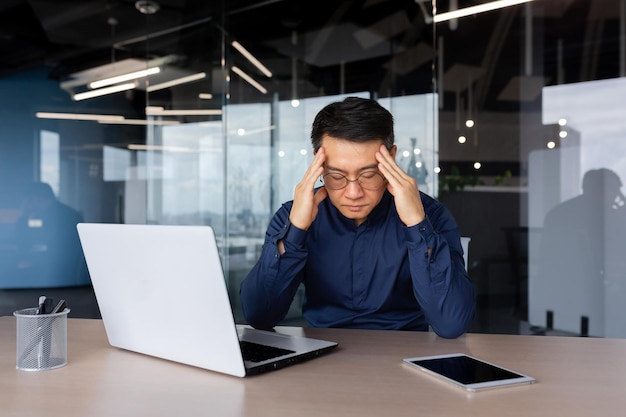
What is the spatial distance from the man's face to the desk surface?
1.59 feet

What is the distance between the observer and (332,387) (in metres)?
1.10

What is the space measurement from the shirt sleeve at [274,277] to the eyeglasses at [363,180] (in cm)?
19

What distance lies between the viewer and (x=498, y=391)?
1079 millimetres

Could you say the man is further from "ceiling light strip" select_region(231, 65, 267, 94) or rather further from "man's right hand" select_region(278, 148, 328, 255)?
"ceiling light strip" select_region(231, 65, 267, 94)

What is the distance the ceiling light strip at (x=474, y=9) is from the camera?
13.3 feet

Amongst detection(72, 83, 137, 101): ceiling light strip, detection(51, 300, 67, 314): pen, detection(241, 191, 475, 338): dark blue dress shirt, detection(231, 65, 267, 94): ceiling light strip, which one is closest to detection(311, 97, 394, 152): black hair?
detection(241, 191, 475, 338): dark blue dress shirt

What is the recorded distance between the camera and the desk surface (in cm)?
98

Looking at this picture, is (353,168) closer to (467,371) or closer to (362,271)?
(362,271)

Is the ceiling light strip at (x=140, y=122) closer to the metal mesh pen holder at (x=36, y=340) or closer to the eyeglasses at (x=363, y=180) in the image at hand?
the eyeglasses at (x=363, y=180)

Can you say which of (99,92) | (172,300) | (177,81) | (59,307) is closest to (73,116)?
(99,92)

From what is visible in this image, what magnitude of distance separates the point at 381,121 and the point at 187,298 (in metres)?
0.95

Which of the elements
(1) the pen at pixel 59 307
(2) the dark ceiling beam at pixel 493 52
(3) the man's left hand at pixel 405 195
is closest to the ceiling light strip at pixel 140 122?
(2) the dark ceiling beam at pixel 493 52

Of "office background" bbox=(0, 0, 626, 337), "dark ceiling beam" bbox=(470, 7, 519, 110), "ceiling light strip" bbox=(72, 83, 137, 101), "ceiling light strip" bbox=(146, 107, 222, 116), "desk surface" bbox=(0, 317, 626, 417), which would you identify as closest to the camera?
"desk surface" bbox=(0, 317, 626, 417)

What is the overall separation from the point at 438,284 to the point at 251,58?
140 inches
